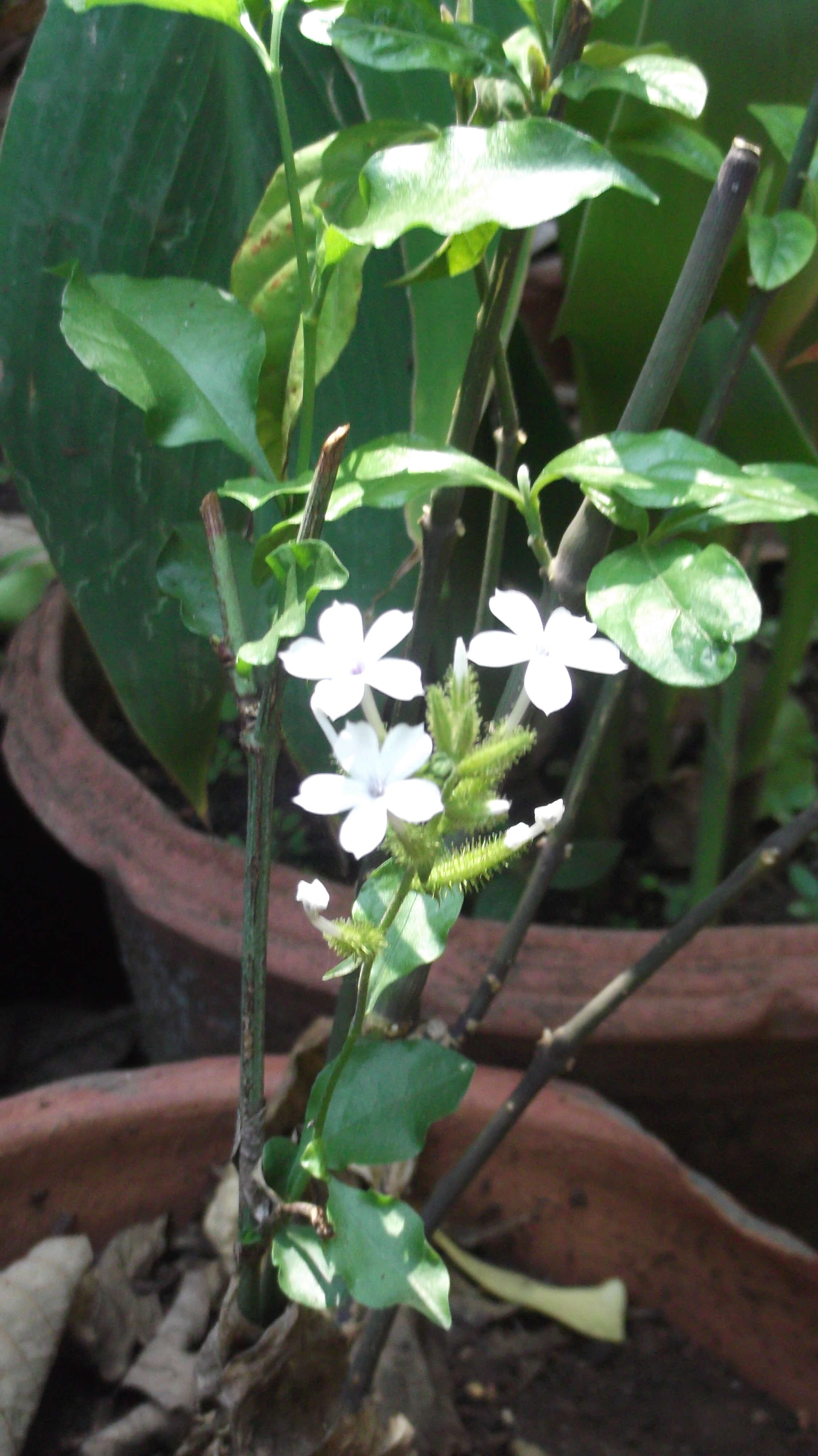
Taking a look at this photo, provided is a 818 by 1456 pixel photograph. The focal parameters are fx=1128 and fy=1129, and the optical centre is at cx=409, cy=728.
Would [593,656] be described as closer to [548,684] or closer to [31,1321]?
[548,684]

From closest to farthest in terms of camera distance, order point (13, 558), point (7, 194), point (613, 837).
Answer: point (7, 194)
point (613, 837)
point (13, 558)

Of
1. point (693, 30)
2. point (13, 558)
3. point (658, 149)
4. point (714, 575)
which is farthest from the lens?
point (13, 558)

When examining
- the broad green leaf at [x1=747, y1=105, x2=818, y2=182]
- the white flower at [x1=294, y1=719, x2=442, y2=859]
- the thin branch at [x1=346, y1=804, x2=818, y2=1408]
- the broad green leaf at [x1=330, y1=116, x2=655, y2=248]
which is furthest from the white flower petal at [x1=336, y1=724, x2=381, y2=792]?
the broad green leaf at [x1=747, y1=105, x2=818, y2=182]

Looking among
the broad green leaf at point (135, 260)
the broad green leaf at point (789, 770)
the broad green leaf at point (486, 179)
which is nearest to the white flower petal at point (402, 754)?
the broad green leaf at point (486, 179)

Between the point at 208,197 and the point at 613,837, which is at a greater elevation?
the point at 208,197

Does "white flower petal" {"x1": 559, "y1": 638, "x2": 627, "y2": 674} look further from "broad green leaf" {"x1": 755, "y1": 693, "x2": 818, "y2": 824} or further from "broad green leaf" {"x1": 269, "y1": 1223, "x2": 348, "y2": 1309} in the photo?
"broad green leaf" {"x1": 755, "y1": 693, "x2": 818, "y2": 824}

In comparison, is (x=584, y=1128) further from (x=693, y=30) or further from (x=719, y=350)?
(x=693, y=30)

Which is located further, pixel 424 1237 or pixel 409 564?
pixel 409 564

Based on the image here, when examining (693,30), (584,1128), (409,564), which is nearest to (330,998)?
(584,1128)
